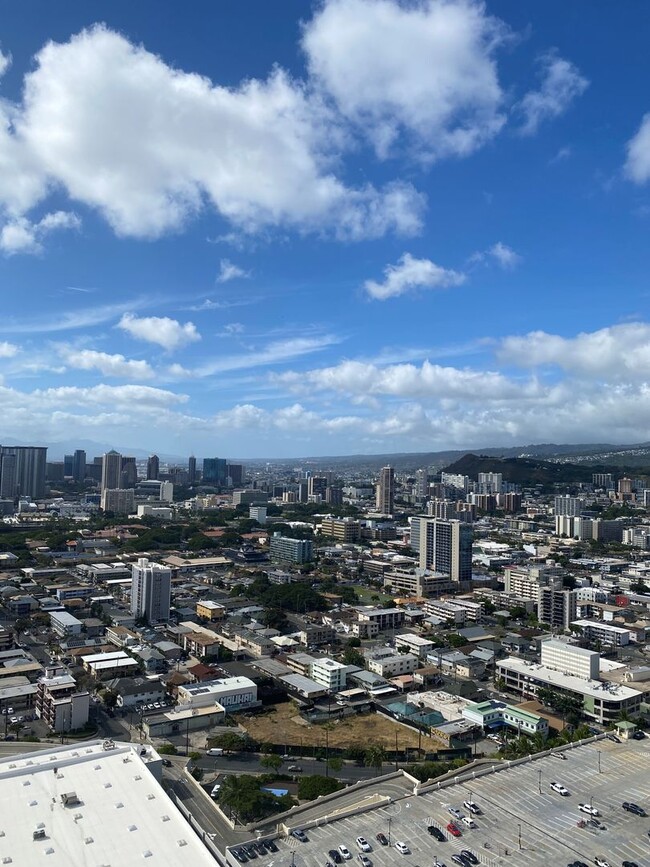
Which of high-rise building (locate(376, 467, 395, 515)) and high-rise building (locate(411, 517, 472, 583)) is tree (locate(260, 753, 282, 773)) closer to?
high-rise building (locate(411, 517, 472, 583))

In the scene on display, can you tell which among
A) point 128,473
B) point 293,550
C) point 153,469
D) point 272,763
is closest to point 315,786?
point 272,763

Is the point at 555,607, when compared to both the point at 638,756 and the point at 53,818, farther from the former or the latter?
the point at 53,818

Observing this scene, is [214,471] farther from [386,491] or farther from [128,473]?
[386,491]

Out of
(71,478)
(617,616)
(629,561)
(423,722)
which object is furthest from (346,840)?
(71,478)

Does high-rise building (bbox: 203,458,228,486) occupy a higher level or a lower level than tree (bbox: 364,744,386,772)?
higher

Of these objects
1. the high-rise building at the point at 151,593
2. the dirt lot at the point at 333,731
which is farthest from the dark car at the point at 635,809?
the high-rise building at the point at 151,593

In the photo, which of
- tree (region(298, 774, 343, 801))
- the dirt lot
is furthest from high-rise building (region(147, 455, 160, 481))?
tree (region(298, 774, 343, 801))
